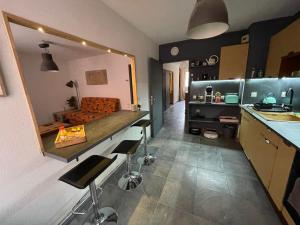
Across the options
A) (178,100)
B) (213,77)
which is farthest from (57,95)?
(178,100)

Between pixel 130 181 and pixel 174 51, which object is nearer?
pixel 130 181

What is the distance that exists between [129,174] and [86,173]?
917 millimetres

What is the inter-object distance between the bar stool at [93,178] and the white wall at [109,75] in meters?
1.89

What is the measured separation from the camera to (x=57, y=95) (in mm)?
4441

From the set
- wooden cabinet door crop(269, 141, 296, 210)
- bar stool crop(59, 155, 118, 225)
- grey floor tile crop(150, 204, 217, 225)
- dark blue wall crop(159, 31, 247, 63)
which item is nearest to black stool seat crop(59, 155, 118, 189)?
bar stool crop(59, 155, 118, 225)

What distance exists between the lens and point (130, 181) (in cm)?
196

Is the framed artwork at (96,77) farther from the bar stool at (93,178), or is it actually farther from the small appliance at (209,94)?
the small appliance at (209,94)

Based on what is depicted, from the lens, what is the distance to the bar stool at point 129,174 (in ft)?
5.75

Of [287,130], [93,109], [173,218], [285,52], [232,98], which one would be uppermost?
[285,52]

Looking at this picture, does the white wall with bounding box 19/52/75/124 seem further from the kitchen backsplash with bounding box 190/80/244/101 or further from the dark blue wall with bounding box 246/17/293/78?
the dark blue wall with bounding box 246/17/293/78

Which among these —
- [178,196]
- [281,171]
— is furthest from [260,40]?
[178,196]

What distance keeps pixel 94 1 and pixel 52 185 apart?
2191mm

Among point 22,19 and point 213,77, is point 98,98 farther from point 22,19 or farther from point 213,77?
point 213,77

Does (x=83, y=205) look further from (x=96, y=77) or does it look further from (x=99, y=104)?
(x=96, y=77)
